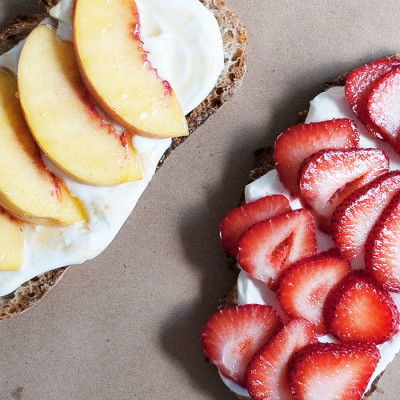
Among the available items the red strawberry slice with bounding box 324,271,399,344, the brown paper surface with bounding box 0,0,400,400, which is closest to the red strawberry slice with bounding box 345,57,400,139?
the brown paper surface with bounding box 0,0,400,400

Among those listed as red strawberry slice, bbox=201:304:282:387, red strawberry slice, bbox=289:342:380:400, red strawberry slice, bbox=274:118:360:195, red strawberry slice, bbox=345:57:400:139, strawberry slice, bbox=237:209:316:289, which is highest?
red strawberry slice, bbox=345:57:400:139

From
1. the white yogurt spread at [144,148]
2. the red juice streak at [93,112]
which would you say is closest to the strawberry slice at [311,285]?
the white yogurt spread at [144,148]

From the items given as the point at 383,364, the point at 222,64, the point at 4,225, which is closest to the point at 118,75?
the point at 222,64

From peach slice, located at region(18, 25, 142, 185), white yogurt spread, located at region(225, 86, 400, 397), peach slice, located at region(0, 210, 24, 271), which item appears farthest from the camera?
white yogurt spread, located at region(225, 86, 400, 397)

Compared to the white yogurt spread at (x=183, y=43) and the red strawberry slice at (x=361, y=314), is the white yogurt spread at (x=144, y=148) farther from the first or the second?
the red strawberry slice at (x=361, y=314)

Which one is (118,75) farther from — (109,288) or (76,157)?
(109,288)

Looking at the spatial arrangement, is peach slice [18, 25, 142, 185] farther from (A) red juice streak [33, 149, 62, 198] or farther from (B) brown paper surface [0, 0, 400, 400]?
(B) brown paper surface [0, 0, 400, 400]
